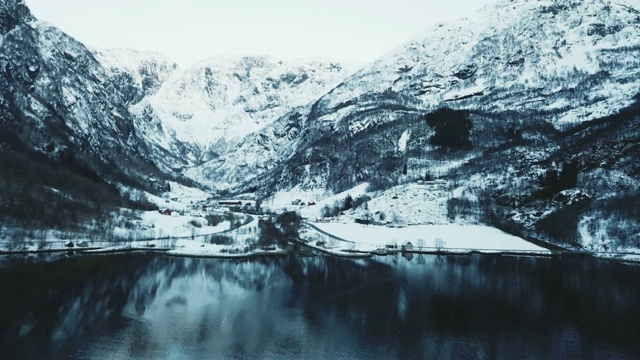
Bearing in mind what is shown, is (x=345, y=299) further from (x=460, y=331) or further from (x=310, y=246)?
(x=310, y=246)

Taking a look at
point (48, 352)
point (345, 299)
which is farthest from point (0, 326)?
point (345, 299)

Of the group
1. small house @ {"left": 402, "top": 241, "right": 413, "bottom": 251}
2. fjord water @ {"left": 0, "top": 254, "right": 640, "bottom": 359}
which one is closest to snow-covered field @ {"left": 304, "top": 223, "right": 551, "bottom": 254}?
small house @ {"left": 402, "top": 241, "right": 413, "bottom": 251}

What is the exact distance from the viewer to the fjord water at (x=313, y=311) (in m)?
62.7

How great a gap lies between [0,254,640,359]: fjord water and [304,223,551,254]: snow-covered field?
1159 inches

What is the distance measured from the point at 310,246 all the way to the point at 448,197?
60846 mm

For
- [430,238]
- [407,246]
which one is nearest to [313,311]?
[407,246]

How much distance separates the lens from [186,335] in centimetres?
6688

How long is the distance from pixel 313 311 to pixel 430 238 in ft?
290

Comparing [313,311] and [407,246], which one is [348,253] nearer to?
[407,246]

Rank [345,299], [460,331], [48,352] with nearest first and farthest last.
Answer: [48,352]
[460,331]
[345,299]

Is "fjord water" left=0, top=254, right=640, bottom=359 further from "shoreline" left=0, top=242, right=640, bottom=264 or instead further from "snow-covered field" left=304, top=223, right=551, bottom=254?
"snow-covered field" left=304, top=223, right=551, bottom=254

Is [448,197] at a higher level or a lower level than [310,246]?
higher

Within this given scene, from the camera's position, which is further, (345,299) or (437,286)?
(437,286)

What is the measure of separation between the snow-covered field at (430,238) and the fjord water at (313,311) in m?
29.5
